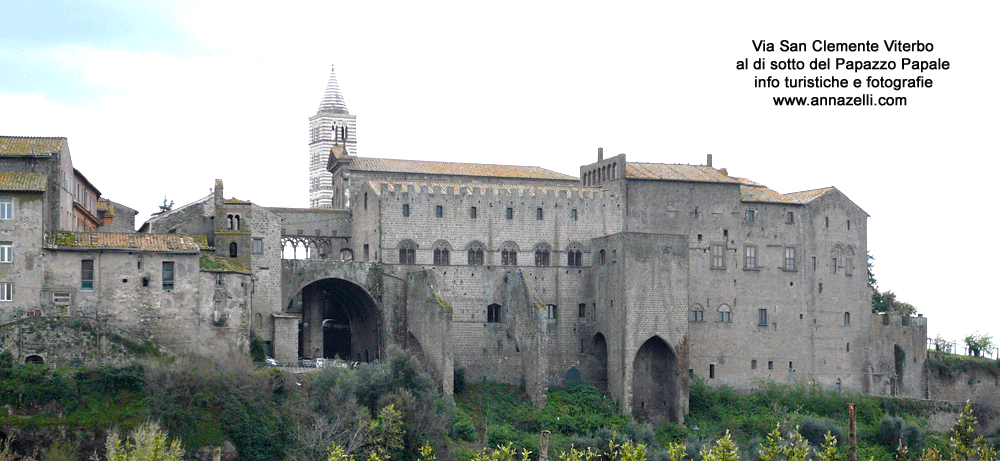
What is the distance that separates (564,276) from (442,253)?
5.98m

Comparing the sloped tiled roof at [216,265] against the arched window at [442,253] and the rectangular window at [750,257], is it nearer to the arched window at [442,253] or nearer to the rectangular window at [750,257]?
the arched window at [442,253]

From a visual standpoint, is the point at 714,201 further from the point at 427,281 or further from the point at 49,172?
the point at 49,172

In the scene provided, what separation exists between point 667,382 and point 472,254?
35.6ft

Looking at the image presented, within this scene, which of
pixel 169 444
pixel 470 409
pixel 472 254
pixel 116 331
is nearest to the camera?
pixel 169 444

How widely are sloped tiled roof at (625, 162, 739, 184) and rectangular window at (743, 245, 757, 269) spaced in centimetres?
333

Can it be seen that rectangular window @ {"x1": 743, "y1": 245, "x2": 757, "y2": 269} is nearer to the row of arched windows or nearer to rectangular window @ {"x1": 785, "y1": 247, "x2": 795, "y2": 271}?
rectangular window @ {"x1": 785, "y1": 247, "x2": 795, "y2": 271}

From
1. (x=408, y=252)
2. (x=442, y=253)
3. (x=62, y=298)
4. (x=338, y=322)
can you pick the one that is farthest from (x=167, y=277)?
(x=442, y=253)

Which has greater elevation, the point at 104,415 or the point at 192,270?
the point at 192,270

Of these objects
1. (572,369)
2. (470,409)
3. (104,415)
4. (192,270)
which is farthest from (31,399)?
(572,369)

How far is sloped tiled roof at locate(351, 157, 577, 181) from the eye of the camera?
226 feet

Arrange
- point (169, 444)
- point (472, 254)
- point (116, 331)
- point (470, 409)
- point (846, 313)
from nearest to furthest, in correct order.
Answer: point (169, 444) < point (116, 331) < point (470, 409) < point (472, 254) < point (846, 313)

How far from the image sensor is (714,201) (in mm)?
67125

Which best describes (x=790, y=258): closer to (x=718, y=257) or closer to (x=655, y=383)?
(x=718, y=257)

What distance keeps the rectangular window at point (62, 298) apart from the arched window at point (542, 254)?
22011mm
